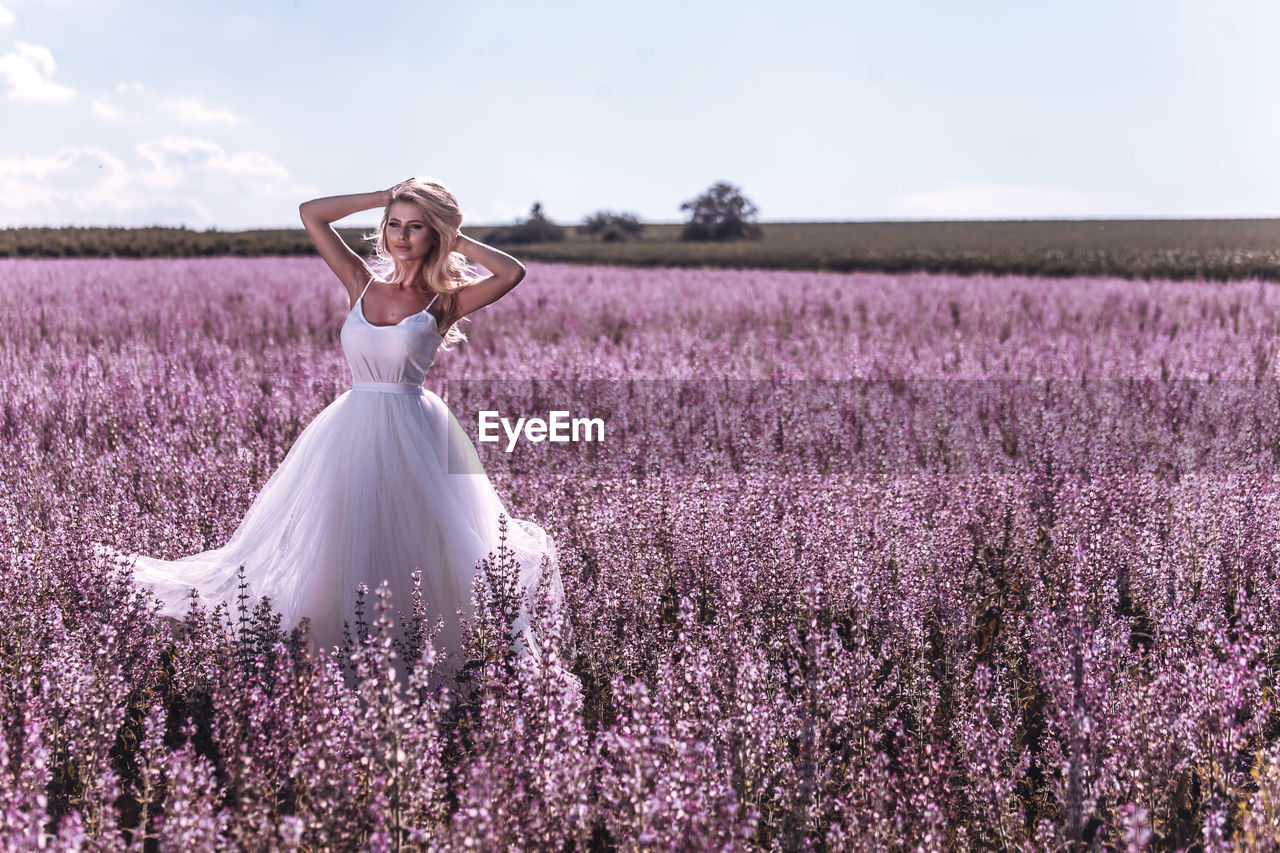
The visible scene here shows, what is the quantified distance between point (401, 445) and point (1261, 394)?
630cm

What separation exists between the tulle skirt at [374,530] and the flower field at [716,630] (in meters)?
0.16

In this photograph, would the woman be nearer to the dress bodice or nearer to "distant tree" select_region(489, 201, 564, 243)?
the dress bodice

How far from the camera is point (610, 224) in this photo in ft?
219

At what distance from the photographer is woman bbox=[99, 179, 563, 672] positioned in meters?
2.71

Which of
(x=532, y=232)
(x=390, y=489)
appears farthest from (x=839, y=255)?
(x=390, y=489)

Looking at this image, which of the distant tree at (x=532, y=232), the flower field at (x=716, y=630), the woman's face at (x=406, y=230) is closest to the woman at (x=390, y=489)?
the woman's face at (x=406, y=230)

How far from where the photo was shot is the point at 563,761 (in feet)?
5.49

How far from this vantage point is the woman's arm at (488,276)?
9.82ft

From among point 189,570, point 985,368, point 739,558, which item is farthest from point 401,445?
point 985,368

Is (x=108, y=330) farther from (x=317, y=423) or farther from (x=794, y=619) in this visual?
(x=794, y=619)

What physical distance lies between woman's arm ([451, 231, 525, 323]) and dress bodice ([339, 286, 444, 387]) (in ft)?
0.62

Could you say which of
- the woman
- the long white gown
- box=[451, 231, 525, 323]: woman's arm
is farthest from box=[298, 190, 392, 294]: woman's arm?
box=[451, 231, 525, 323]: woman's arm

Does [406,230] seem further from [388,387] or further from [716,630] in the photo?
[716,630]

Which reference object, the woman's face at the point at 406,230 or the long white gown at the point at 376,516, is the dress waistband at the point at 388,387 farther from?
the woman's face at the point at 406,230
